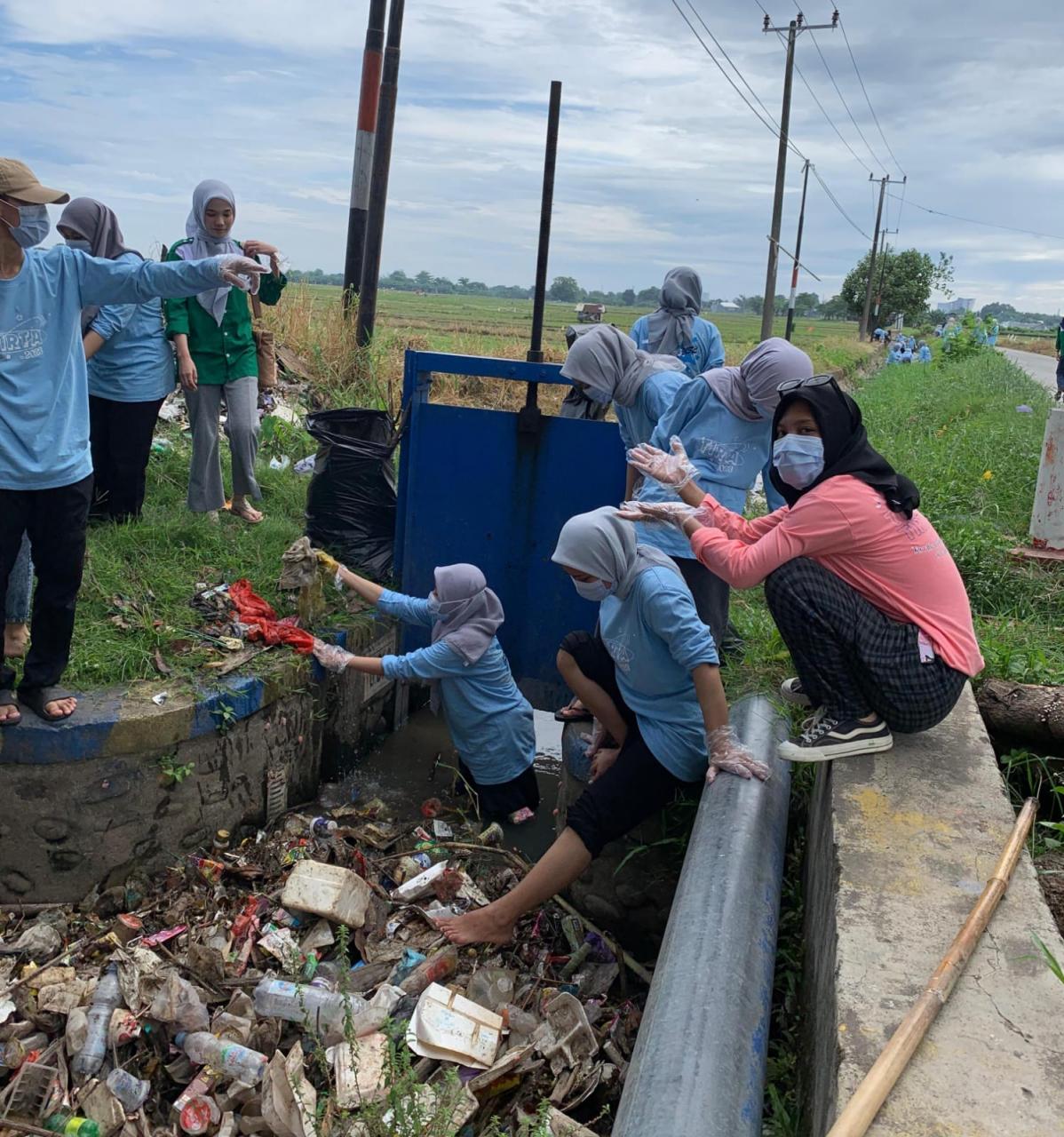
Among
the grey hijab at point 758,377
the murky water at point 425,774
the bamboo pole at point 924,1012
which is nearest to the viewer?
the bamboo pole at point 924,1012

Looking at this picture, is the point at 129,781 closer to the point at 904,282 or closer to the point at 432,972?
the point at 432,972

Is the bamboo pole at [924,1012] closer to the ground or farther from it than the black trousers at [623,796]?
farther from it

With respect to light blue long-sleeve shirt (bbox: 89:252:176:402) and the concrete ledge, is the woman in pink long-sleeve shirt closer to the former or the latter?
the concrete ledge

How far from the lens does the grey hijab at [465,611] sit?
4.02 m

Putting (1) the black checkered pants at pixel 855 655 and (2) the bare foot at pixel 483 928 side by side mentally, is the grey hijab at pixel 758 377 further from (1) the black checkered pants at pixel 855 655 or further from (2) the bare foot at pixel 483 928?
(2) the bare foot at pixel 483 928

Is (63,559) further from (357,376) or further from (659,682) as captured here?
(357,376)

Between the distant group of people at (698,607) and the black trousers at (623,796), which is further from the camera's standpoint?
the black trousers at (623,796)

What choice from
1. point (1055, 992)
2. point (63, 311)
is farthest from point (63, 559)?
point (1055, 992)

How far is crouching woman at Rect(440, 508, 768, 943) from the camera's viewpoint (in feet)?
10.4

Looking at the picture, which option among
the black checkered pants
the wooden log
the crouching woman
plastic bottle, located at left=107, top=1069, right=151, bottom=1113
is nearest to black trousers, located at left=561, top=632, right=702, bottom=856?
the crouching woman

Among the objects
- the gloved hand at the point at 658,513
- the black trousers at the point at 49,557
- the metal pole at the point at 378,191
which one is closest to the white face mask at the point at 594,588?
the gloved hand at the point at 658,513

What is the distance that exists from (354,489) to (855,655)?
113 inches

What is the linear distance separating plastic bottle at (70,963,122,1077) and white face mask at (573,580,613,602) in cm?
183

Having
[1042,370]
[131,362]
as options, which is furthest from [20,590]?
[1042,370]
